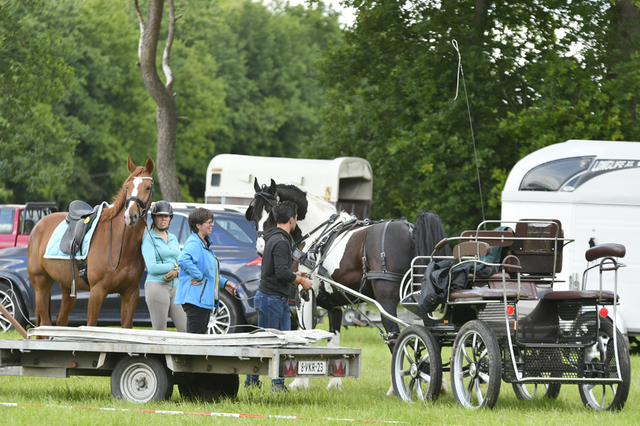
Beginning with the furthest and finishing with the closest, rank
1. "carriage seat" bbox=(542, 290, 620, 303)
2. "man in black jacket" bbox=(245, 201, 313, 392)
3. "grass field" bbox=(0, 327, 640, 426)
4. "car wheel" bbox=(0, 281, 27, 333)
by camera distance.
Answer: "car wheel" bbox=(0, 281, 27, 333) → "man in black jacket" bbox=(245, 201, 313, 392) → "carriage seat" bbox=(542, 290, 620, 303) → "grass field" bbox=(0, 327, 640, 426)

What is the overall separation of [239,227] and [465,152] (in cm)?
813

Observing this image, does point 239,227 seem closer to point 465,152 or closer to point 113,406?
point 113,406

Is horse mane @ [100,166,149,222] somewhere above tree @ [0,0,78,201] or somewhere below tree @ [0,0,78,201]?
below

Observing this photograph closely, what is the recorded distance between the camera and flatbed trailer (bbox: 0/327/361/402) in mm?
6699

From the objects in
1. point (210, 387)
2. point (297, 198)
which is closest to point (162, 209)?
point (297, 198)

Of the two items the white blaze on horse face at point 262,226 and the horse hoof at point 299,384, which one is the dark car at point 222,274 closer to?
the white blaze on horse face at point 262,226

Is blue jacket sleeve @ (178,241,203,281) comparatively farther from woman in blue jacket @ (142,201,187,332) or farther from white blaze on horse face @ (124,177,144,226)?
white blaze on horse face @ (124,177,144,226)

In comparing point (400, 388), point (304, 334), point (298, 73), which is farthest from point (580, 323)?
point (298, 73)

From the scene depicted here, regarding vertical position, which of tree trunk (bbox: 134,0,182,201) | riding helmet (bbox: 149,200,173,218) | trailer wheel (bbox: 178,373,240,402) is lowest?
trailer wheel (bbox: 178,373,240,402)

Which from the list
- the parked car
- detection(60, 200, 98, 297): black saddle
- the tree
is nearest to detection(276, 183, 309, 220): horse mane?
detection(60, 200, 98, 297): black saddle

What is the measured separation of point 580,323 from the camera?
23.1ft

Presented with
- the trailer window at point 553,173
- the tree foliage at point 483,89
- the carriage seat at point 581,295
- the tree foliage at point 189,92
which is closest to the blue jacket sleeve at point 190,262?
the carriage seat at point 581,295

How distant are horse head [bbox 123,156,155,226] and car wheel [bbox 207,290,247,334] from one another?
135 inches

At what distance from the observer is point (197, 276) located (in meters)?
7.49
